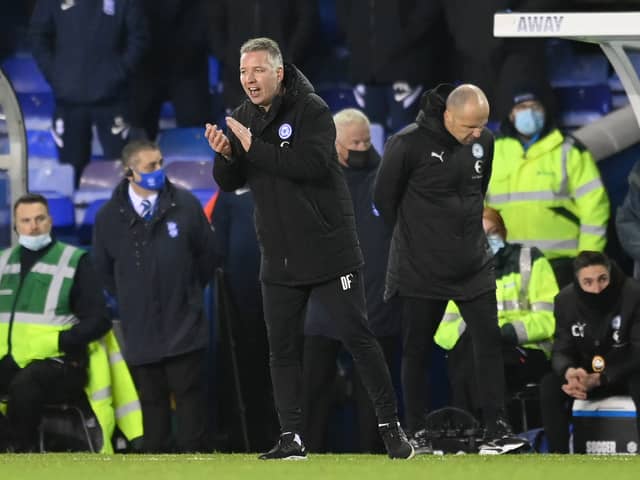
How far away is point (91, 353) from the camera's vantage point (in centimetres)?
1123

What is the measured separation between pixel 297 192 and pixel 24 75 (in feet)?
18.2

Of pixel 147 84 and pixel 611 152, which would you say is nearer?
pixel 611 152

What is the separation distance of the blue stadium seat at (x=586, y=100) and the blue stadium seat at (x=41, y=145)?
3502mm

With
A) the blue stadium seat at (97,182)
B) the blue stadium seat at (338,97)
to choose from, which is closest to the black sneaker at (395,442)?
the blue stadium seat at (338,97)

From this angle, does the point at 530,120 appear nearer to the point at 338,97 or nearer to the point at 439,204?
the point at 338,97

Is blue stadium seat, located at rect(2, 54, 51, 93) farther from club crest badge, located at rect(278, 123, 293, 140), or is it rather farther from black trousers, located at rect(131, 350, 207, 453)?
club crest badge, located at rect(278, 123, 293, 140)

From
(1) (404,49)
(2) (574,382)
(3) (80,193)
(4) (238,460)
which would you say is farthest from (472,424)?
(3) (80,193)

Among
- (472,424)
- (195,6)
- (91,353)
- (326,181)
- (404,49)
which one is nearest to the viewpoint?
(326,181)

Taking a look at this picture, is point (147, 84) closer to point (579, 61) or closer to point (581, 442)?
point (579, 61)

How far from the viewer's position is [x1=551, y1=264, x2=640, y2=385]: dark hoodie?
10.4 m

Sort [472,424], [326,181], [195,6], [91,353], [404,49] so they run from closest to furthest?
[326,181] < [472,424] < [91,353] < [404,49] < [195,6]

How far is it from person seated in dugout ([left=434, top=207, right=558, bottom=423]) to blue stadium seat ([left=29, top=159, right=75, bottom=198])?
3270mm

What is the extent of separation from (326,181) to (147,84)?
4.78 m

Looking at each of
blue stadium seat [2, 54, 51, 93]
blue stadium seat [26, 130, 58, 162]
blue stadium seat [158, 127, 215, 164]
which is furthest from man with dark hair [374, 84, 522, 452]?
blue stadium seat [2, 54, 51, 93]
